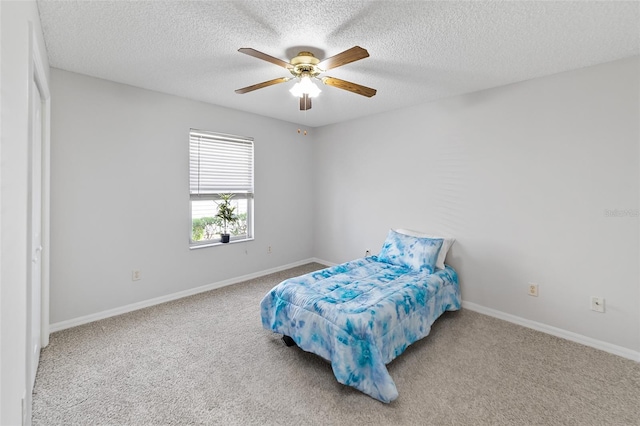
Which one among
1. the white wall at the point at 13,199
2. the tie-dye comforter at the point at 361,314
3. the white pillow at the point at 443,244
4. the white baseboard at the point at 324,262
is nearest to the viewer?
the white wall at the point at 13,199

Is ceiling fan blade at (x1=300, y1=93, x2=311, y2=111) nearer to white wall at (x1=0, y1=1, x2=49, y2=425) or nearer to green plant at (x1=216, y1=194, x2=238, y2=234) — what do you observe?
white wall at (x1=0, y1=1, x2=49, y2=425)

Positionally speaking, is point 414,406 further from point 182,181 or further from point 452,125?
point 182,181

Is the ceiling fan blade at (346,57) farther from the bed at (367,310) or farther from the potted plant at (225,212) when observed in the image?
the potted plant at (225,212)

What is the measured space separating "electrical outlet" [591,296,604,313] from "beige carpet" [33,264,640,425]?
352 millimetres

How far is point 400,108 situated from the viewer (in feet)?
12.9

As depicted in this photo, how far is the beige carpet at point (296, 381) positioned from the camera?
179cm

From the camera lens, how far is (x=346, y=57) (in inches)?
78.7

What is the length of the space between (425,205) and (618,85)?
1975 millimetres

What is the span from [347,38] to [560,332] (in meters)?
3.19

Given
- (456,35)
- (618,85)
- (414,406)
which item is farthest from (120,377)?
(618,85)

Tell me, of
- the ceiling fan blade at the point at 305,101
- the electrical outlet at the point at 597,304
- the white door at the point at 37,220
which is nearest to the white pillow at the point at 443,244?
the electrical outlet at the point at 597,304

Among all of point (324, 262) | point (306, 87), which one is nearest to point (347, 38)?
point (306, 87)

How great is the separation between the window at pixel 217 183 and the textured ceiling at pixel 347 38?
934 millimetres

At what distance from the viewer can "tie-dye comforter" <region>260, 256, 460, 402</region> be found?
Result: 1.96 metres
